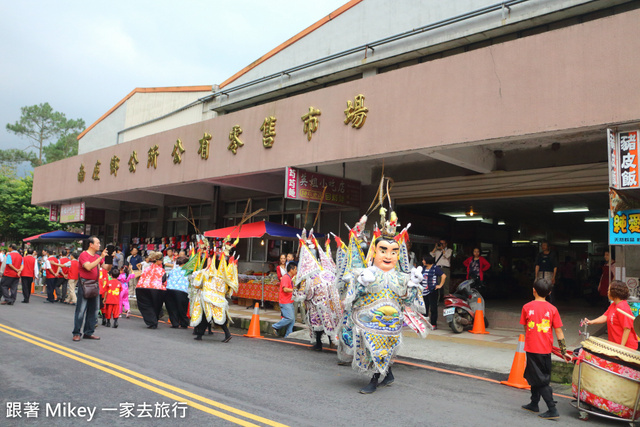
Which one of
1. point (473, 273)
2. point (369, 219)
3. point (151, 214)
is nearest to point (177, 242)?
point (151, 214)

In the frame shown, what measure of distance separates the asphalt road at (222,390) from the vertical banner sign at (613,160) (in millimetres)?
3321

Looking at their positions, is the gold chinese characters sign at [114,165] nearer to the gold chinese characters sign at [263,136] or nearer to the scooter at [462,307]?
the gold chinese characters sign at [263,136]

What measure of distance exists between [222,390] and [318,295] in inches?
124

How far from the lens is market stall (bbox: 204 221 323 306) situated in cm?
1365

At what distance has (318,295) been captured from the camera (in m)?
8.59

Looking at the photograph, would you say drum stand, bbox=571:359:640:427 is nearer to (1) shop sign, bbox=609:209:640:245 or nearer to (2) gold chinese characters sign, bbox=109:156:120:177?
(1) shop sign, bbox=609:209:640:245

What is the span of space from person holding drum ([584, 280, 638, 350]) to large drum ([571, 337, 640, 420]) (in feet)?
1.46

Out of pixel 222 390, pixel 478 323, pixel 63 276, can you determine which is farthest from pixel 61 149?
pixel 222 390

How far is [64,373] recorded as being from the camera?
6.21 metres

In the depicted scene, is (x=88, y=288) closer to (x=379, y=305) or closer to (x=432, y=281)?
(x=379, y=305)

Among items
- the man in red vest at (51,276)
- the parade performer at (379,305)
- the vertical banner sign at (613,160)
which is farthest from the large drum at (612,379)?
the man in red vest at (51,276)

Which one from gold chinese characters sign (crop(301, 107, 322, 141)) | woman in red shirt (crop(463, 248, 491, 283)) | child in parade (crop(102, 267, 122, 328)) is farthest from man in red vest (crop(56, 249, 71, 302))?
woman in red shirt (crop(463, 248, 491, 283))

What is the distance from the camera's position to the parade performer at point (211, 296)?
949cm

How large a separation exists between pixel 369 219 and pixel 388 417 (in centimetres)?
978
